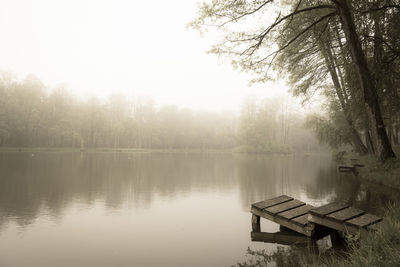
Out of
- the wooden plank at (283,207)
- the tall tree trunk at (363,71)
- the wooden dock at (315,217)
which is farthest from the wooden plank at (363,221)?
the tall tree trunk at (363,71)

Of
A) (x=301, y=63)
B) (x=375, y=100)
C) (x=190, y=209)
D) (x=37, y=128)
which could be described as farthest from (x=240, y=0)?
(x=37, y=128)

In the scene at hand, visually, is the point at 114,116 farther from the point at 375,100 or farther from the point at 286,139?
the point at 375,100

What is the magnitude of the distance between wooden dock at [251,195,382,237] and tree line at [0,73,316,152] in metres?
47.2

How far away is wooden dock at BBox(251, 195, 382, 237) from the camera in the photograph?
4.26 m

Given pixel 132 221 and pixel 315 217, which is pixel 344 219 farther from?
pixel 132 221

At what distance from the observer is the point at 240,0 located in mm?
7828

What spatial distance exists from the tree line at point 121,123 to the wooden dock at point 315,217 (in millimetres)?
47219

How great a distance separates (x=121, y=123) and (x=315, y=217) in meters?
58.0

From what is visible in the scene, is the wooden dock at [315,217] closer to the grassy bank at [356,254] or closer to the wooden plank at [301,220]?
the wooden plank at [301,220]

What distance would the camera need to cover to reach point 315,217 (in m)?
4.66

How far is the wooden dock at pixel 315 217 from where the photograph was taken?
4258mm

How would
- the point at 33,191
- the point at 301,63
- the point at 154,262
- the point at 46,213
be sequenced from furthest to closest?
the point at 301,63 → the point at 33,191 → the point at 46,213 → the point at 154,262

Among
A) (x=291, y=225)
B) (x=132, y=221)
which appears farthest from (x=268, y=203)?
(x=132, y=221)

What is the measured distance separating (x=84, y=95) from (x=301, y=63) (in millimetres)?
55958
